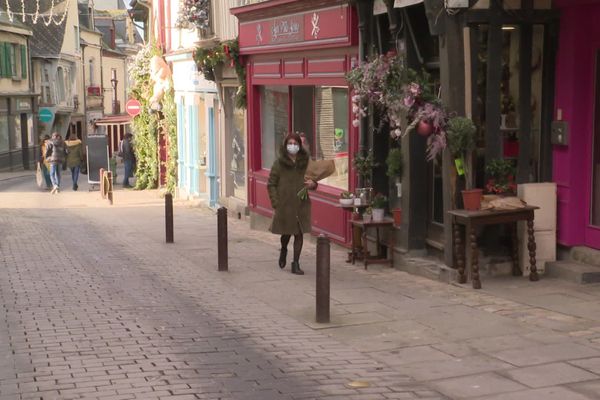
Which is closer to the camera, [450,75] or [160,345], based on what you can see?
[160,345]

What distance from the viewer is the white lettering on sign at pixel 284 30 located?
15.5m

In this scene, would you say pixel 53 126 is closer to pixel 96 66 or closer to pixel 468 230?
pixel 96 66

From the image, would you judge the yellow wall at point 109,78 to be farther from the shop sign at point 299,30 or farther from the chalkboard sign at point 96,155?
the shop sign at point 299,30

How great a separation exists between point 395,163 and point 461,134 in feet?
6.60

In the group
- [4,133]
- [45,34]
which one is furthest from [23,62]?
[45,34]

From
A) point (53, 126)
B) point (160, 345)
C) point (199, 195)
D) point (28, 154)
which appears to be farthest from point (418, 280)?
point (53, 126)

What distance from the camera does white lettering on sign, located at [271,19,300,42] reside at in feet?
50.7

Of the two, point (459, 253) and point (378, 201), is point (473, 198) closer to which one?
point (459, 253)

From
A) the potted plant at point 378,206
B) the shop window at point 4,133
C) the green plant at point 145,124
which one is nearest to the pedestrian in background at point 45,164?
the green plant at point 145,124

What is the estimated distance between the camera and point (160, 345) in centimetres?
802

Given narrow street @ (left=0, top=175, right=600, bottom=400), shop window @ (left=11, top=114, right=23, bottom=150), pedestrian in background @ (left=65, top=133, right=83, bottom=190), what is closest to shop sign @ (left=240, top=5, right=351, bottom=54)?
narrow street @ (left=0, top=175, right=600, bottom=400)

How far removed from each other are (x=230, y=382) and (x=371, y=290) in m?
3.89

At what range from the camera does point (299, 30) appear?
1527 cm

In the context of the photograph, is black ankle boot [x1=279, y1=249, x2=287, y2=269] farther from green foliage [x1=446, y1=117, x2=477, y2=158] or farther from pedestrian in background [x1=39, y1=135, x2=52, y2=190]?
pedestrian in background [x1=39, y1=135, x2=52, y2=190]
